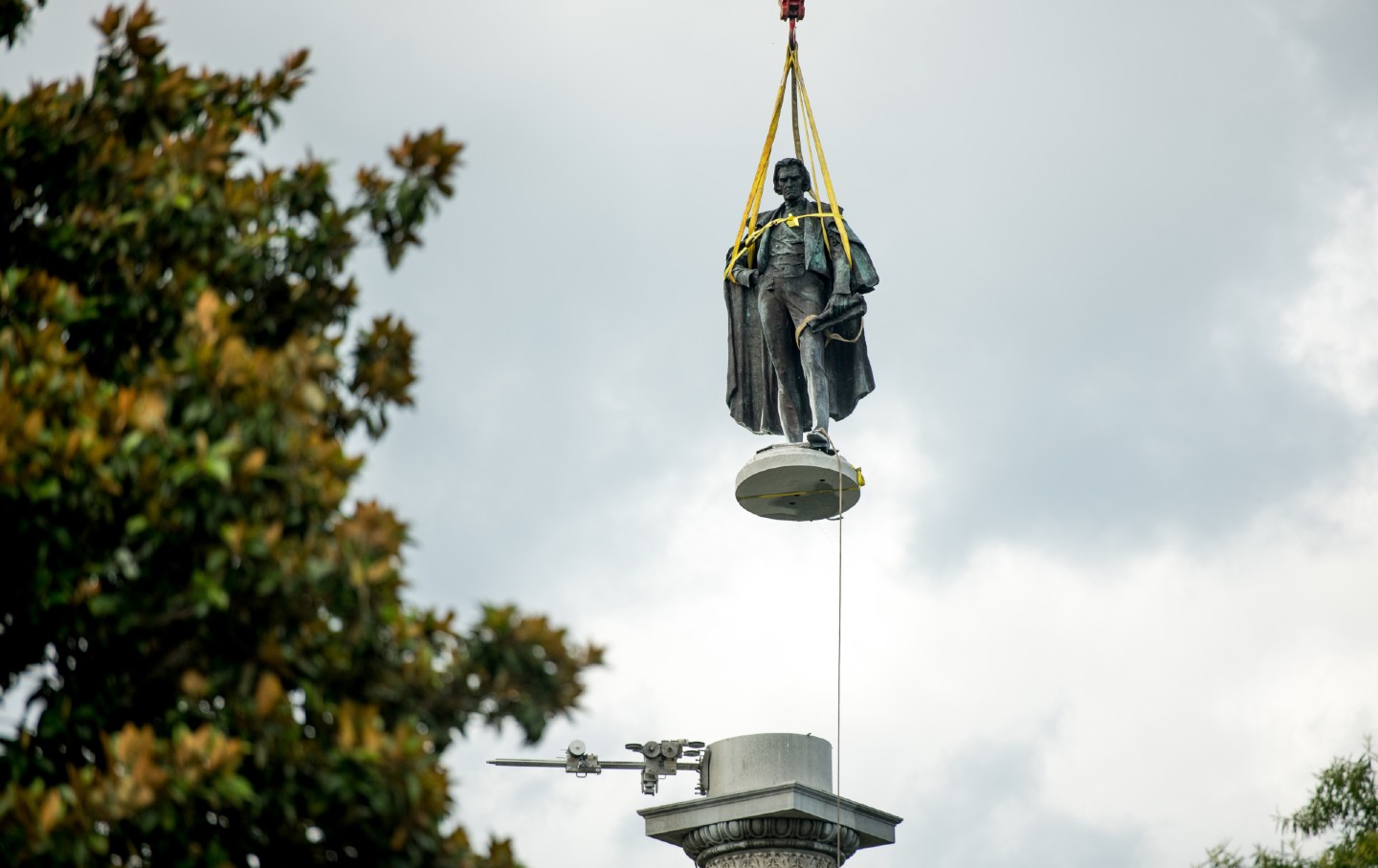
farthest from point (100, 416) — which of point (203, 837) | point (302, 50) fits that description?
point (302, 50)

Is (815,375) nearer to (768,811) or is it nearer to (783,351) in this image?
(783,351)

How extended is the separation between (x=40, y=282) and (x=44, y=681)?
5.91 ft

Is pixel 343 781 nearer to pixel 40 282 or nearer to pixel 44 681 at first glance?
pixel 44 681

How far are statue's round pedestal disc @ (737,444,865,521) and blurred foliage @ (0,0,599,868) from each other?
848cm

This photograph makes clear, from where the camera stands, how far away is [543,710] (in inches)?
344

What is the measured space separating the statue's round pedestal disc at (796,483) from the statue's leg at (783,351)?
0.68 meters

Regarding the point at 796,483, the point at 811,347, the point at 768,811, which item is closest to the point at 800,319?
the point at 811,347

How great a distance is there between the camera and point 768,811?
15938 mm

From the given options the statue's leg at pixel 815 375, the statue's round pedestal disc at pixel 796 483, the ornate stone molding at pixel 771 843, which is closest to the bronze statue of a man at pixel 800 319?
the statue's leg at pixel 815 375

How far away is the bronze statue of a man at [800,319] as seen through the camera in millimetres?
18078

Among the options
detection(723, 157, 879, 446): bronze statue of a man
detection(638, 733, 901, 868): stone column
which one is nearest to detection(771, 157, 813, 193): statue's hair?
detection(723, 157, 879, 446): bronze statue of a man

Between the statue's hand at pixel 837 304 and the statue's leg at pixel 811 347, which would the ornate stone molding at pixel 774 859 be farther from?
the statue's hand at pixel 837 304

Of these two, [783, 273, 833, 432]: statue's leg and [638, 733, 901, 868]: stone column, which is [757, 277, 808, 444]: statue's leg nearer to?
[783, 273, 833, 432]: statue's leg

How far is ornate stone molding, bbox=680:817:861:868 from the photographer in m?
16.0
